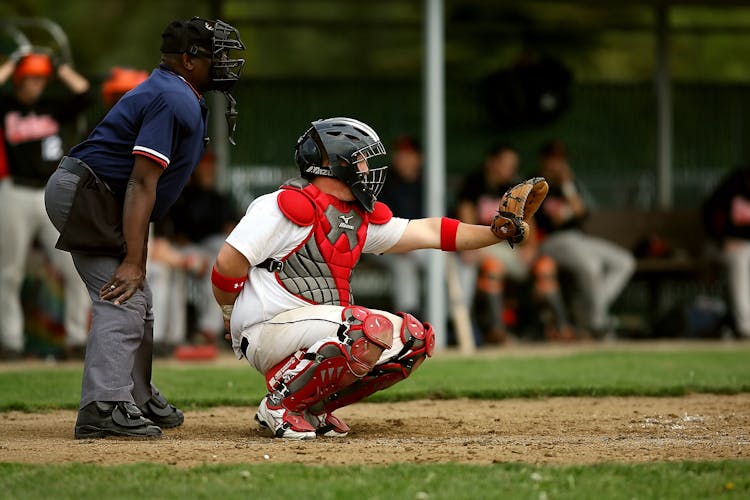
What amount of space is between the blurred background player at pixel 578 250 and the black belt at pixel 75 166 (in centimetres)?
736

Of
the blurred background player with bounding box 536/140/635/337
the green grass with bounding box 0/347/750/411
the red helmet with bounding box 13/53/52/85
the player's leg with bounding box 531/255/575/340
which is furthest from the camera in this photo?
the blurred background player with bounding box 536/140/635/337

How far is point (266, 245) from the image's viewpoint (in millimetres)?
5820

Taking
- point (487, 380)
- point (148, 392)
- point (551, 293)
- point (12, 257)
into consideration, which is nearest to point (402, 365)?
point (148, 392)

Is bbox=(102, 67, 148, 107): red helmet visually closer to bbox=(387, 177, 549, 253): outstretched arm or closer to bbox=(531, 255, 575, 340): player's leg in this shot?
bbox=(387, 177, 549, 253): outstretched arm

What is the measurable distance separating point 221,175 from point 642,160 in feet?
16.0

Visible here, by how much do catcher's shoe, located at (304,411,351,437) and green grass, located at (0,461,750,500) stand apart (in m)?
1.12

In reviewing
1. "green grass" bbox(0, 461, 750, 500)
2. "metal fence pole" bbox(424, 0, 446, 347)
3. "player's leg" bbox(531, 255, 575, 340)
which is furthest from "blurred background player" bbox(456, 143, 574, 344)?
"green grass" bbox(0, 461, 750, 500)

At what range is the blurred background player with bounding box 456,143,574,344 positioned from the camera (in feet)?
40.6

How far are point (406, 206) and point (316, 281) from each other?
21.4 ft

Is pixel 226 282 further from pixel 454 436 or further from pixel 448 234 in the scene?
pixel 454 436

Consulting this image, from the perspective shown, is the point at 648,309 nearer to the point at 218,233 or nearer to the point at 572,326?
the point at 572,326

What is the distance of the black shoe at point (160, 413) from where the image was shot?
652 cm

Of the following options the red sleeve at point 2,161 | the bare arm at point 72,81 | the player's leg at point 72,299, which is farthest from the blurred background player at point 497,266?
the red sleeve at point 2,161

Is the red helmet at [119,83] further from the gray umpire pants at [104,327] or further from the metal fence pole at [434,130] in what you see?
the gray umpire pants at [104,327]
